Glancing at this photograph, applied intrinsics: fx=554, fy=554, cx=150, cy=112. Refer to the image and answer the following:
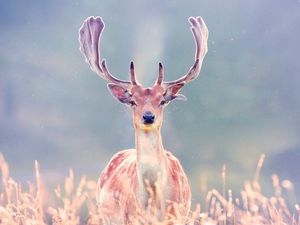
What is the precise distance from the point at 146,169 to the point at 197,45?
1617 millimetres

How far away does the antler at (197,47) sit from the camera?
4.91 m

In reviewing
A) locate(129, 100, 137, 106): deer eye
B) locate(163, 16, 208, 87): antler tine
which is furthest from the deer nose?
→ locate(163, 16, 208, 87): antler tine

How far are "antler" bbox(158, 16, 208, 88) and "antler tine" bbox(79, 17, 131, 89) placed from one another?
75 cm

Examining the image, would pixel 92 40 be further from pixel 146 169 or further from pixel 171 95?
pixel 146 169

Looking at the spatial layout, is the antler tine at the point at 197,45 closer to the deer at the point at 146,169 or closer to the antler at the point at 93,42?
the deer at the point at 146,169

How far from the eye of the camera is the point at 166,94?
4484 mm

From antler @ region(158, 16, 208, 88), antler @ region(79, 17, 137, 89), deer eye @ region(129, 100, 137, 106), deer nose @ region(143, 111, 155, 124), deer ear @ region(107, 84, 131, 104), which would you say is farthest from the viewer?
antler @ region(79, 17, 137, 89)

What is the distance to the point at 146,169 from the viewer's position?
4227mm

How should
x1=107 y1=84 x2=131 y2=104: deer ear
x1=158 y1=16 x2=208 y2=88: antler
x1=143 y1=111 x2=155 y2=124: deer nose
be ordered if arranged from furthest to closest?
x1=158 y1=16 x2=208 y2=88: antler
x1=107 y1=84 x2=131 y2=104: deer ear
x1=143 y1=111 x2=155 y2=124: deer nose

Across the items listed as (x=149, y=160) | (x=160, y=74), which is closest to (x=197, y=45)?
(x=160, y=74)

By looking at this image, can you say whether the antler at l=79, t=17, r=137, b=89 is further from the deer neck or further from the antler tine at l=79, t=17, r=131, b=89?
the deer neck

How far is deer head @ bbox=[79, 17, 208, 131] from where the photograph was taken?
4273mm

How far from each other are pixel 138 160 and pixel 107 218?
1.96ft

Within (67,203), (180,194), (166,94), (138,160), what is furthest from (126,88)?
(67,203)
